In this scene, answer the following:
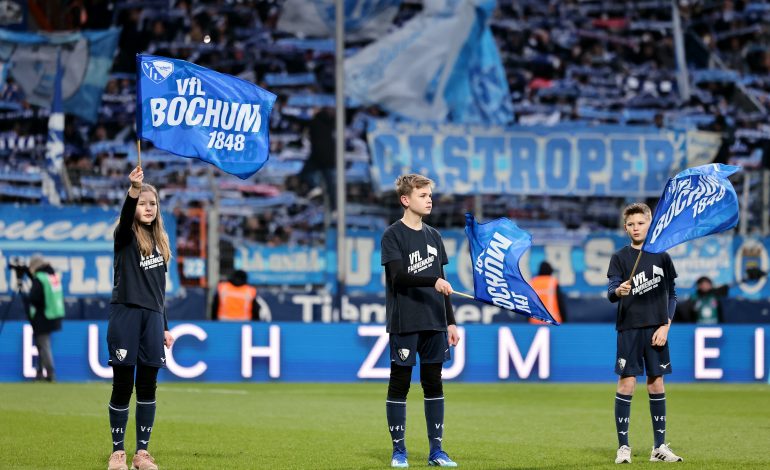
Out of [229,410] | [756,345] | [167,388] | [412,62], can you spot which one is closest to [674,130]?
[412,62]

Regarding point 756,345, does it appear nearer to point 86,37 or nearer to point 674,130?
point 674,130

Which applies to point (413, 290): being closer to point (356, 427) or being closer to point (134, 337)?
point (134, 337)

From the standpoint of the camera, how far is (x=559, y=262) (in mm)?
24234

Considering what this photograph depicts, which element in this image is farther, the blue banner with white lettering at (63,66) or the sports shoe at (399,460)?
the blue banner with white lettering at (63,66)

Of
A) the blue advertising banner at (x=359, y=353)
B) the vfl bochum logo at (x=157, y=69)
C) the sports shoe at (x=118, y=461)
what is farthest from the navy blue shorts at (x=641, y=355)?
the blue advertising banner at (x=359, y=353)

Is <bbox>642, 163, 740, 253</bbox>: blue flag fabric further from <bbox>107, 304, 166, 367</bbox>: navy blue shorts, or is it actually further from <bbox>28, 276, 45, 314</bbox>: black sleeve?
<bbox>28, 276, 45, 314</bbox>: black sleeve

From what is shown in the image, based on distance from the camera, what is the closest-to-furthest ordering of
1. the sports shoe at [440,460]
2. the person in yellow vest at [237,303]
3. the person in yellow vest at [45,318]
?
1. the sports shoe at [440,460]
2. the person in yellow vest at [45,318]
3. the person in yellow vest at [237,303]

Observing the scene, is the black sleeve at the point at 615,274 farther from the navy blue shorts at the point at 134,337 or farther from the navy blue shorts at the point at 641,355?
the navy blue shorts at the point at 134,337

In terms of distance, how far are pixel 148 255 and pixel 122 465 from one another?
4.23 feet

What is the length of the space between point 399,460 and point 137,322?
1.87 metres

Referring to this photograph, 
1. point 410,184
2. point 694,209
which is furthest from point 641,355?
point 410,184

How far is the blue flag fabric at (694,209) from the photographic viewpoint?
29.2 ft

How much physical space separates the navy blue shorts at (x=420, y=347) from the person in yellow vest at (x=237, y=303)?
1094 centimetres

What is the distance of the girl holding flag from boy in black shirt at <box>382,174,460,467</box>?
1.48m
